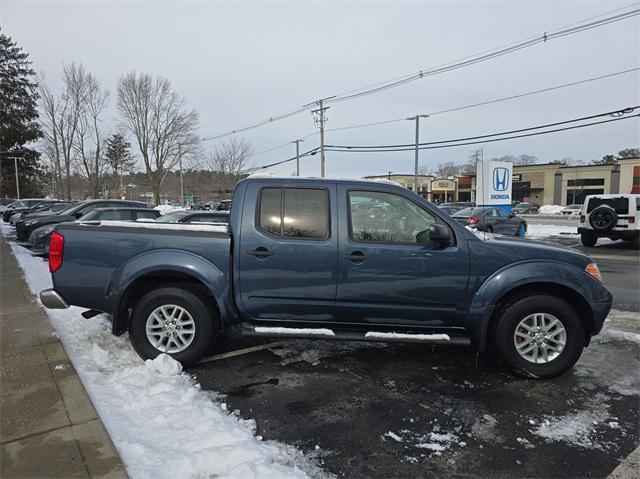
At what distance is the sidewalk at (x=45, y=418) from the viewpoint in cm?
242

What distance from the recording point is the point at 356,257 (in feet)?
12.7

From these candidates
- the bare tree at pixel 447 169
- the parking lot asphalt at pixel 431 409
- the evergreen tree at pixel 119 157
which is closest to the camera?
the parking lot asphalt at pixel 431 409

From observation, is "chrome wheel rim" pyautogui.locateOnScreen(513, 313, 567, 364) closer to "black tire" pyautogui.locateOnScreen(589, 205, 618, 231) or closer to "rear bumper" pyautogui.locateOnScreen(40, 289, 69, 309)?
"rear bumper" pyautogui.locateOnScreen(40, 289, 69, 309)

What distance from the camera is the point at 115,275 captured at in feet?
13.3

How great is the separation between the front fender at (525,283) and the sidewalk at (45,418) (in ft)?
10.1

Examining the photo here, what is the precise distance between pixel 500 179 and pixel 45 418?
24454 mm

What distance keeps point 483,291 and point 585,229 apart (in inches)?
575

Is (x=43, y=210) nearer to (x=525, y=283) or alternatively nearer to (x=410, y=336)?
(x=410, y=336)

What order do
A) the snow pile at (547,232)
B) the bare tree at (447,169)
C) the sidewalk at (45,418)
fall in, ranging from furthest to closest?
the bare tree at (447,169) → the snow pile at (547,232) → the sidewalk at (45,418)

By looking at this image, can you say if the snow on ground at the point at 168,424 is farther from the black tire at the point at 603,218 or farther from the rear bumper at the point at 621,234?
the rear bumper at the point at 621,234

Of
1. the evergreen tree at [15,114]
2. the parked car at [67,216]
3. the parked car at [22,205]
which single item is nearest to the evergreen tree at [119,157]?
the evergreen tree at [15,114]

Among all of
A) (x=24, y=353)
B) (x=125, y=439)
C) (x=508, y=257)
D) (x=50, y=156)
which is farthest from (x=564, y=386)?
(x=50, y=156)

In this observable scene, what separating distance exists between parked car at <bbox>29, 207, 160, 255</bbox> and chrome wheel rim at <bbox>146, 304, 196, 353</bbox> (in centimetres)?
720

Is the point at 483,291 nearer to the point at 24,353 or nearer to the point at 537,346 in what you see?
the point at 537,346
